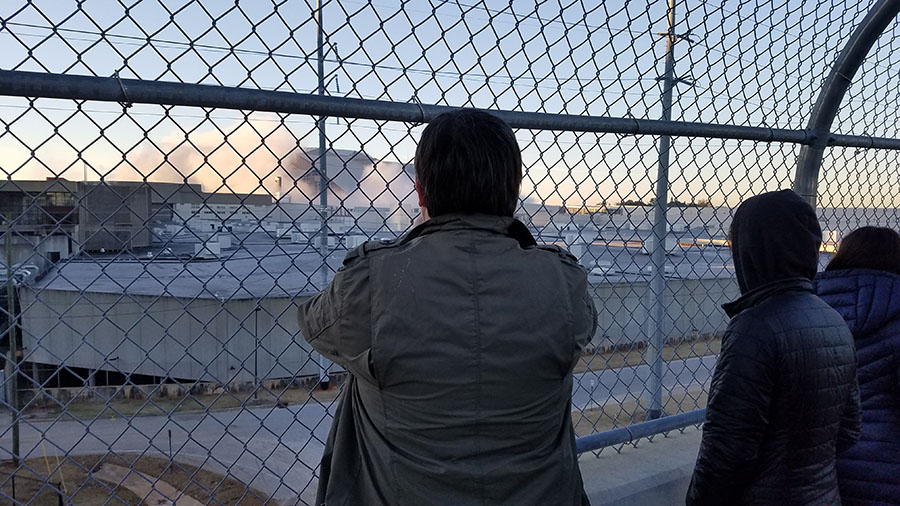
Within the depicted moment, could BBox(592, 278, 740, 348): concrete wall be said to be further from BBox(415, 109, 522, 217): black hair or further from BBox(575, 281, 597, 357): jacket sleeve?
BBox(415, 109, 522, 217): black hair

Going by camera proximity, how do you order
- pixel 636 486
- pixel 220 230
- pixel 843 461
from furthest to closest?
1. pixel 636 486
2. pixel 843 461
3. pixel 220 230

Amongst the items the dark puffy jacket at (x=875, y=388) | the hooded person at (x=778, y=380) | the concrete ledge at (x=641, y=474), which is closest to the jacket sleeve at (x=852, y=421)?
the hooded person at (x=778, y=380)

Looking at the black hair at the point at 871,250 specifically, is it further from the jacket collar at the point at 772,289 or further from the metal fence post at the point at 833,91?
the metal fence post at the point at 833,91

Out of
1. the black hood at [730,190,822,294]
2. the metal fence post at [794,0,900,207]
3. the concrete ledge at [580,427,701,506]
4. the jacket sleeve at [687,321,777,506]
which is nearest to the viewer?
the jacket sleeve at [687,321,777,506]

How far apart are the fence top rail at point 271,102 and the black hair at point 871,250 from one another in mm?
668

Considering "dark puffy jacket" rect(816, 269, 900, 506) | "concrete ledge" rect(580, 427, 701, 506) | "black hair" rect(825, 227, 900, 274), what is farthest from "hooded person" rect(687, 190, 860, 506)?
"concrete ledge" rect(580, 427, 701, 506)

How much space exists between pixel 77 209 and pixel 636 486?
2.26 m

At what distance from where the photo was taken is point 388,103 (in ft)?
5.80

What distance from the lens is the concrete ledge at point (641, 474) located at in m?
2.47

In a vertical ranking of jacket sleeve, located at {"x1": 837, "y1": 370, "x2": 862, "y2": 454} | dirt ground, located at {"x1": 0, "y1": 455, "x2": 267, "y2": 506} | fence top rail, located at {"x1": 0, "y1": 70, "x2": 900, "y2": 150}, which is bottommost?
dirt ground, located at {"x1": 0, "y1": 455, "x2": 267, "y2": 506}

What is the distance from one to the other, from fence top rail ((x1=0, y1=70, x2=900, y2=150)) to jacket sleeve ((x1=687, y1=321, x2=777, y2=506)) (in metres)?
0.87

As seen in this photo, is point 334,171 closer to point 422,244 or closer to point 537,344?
point 422,244

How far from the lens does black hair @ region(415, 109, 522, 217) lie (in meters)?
1.25

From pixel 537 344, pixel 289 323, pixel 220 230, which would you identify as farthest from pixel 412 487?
pixel 289 323
